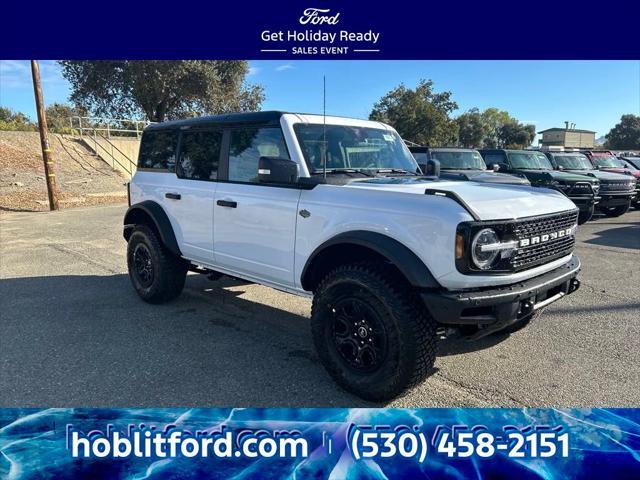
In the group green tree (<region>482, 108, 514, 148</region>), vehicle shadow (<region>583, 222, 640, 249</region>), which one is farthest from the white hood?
green tree (<region>482, 108, 514, 148</region>)

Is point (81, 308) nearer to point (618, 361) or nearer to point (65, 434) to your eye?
point (65, 434)

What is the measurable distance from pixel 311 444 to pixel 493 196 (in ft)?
6.37

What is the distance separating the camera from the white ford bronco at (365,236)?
288cm

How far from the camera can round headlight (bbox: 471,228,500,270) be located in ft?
9.20

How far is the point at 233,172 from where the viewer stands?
435cm

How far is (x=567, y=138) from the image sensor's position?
74.1 metres

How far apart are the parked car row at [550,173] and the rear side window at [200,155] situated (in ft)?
20.8

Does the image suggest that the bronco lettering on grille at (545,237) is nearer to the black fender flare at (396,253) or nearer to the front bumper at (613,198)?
the black fender flare at (396,253)

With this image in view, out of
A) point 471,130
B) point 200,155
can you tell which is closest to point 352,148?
point 200,155

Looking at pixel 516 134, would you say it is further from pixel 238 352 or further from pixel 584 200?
pixel 238 352

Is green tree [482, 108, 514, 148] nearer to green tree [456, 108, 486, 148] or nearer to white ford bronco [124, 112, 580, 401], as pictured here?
green tree [456, 108, 486, 148]

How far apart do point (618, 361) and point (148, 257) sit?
4.63 meters
